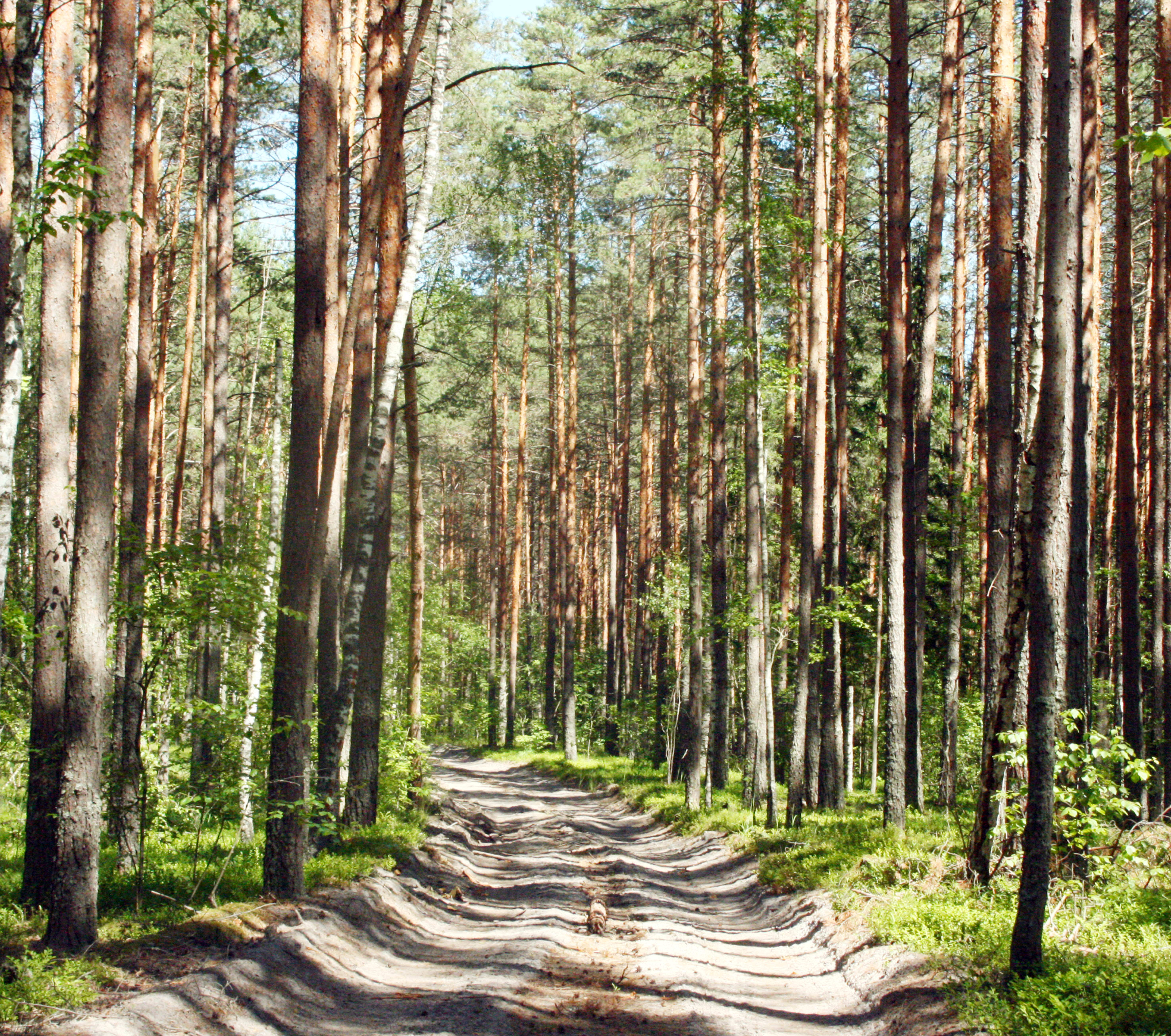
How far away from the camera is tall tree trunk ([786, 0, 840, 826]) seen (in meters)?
13.7

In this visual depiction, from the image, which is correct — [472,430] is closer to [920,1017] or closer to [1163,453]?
[1163,453]

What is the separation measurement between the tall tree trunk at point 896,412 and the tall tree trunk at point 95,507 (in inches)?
325

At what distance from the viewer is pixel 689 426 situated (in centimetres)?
1886

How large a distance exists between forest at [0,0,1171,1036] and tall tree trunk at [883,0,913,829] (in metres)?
0.06

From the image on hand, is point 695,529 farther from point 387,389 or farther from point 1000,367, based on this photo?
point 387,389

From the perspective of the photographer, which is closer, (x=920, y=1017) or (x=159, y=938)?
(x=920, y=1017)

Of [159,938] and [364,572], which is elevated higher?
[364,572]

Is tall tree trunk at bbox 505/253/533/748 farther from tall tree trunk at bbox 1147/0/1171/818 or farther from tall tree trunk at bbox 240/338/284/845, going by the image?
tall tree trunk at bbox 1147/0/1171/818

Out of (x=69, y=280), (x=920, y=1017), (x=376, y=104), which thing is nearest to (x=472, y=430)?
(x=376, y=104)

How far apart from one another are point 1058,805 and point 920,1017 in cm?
313

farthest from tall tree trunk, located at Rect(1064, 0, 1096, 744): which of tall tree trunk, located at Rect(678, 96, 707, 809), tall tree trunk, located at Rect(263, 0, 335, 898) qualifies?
tall tree trunk, located at Rect(263, 0, 335, 898)

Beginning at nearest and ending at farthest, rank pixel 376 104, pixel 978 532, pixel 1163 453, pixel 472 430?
1. pixel 376 104
2. pixel 1163 453
3. pixel 978 532
4. pixel 472 430

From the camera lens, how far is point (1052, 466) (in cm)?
625

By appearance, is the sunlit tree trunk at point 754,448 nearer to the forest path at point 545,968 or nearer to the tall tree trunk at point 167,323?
the forest path at point 545,968
